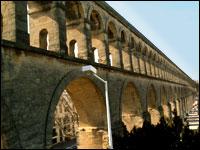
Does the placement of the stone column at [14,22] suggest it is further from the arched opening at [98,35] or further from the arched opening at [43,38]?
the arched opening at [98,35]

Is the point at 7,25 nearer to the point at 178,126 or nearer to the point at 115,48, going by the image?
the point at 115,48

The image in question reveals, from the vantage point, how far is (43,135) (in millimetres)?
10664

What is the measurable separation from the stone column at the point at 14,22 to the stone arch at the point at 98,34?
751 centimetres

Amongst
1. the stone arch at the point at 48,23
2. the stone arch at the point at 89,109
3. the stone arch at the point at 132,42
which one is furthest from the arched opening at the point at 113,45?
the stone arch at the point at 48,23

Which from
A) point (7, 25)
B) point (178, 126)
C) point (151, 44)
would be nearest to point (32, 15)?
point (7, 25)

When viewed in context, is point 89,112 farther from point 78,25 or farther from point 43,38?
point 43,38

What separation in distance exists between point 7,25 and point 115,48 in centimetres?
→ 1069

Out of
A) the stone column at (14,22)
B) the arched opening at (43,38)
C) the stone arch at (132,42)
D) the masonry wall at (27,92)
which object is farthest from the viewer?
the stone arch at (132,42)

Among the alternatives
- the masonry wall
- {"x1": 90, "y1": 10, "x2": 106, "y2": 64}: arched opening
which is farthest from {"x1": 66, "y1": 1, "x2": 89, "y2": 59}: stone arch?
the masonry wall

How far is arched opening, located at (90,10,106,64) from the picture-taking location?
1794 centimetres

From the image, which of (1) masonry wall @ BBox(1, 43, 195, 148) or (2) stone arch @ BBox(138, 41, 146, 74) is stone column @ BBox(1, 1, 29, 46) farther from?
(2) stone arch @ BBox(138, 41, 146, 74)

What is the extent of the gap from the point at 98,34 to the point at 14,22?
28.0ft

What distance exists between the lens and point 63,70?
1230 centimetres

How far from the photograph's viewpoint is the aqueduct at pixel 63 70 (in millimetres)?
9719
